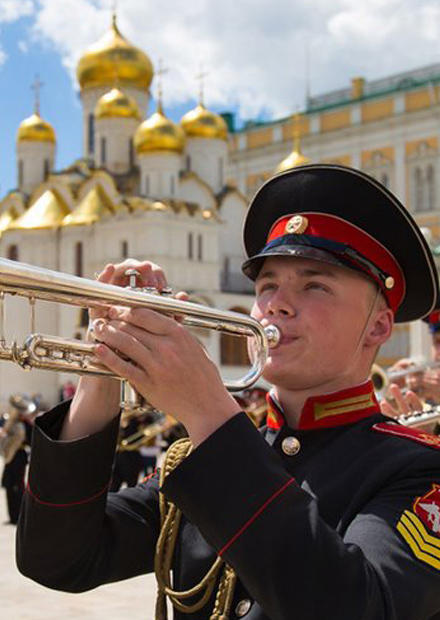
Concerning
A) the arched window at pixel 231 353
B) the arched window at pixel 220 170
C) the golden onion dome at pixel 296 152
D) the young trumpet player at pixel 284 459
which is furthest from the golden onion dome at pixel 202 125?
the young trumpet player at pixel 284 459

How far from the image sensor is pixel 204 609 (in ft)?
6.14

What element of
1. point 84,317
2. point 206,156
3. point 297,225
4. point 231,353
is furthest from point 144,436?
point 206,156

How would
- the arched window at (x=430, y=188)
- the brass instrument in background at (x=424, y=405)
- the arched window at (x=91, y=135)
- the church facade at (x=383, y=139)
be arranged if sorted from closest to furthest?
the brass instrument in background at (x=424, y=405) < the church facade at (x=383, y=139) < the arched window at (x=430, y=188) < the arched window at (x=91, y=135)

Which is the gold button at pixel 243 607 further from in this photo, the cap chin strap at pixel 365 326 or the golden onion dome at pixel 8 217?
the golden onion dome at pixel 8 217

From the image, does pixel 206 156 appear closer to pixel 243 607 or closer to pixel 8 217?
pixel 8 217

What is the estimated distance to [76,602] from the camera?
257 inches

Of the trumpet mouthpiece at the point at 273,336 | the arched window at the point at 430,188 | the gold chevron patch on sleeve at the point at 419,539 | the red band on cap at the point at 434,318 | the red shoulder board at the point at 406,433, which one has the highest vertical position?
the arched window at the point at 430,188

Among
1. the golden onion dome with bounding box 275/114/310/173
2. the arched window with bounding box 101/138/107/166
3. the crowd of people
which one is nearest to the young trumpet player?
the crowd of people

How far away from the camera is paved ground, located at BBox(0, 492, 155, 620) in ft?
20.0

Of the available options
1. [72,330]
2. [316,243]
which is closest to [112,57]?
[72,330]

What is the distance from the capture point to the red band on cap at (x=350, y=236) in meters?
1.94

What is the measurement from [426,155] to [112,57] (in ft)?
44.2

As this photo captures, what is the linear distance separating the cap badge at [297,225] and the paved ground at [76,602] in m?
4.59

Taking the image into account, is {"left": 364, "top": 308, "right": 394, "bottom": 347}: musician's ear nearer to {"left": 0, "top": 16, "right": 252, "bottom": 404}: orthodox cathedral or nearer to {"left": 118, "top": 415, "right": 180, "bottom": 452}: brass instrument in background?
{"left": 118, "top": 415, "right": 180, "bottom": 452}: brass instrument in background
